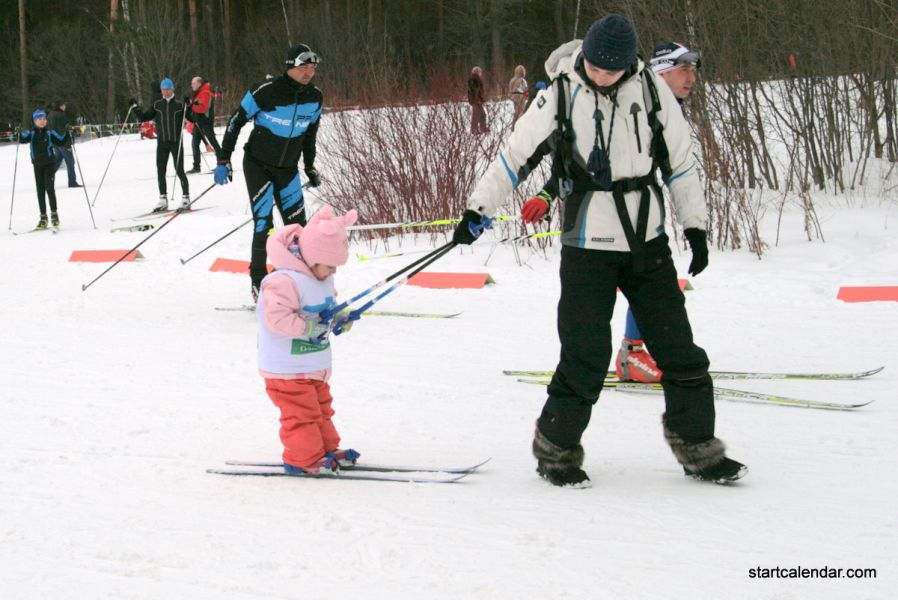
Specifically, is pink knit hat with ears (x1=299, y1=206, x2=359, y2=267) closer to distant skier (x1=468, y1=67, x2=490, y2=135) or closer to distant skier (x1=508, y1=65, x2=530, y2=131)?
distant skier (x1=508, y1=65, x2=530, y2=131)

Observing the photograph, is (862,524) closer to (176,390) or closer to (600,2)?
(176,390)

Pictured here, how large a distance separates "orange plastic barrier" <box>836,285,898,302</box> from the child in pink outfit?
14.6 feet

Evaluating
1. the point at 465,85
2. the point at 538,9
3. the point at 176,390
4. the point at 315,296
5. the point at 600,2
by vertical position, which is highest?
the point at 538,9

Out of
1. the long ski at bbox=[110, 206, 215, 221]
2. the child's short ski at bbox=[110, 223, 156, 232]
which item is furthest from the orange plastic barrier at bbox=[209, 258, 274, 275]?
the long ski at bbox=[110, 206, 215, 221]

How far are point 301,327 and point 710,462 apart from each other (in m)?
1.57

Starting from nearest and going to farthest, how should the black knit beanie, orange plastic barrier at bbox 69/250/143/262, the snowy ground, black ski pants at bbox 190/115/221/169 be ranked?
the snowy ground < the black knit beanie < orange plastic barrier at bbox 69/250/143/262 < black ski pants at bbox 190/115/221/169

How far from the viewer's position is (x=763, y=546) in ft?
9.81

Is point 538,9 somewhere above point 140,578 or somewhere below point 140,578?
above

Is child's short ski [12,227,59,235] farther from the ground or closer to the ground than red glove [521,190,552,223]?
closer to the ground

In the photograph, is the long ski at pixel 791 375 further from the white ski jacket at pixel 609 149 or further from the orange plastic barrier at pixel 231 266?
the orange plastic barrier at pixel 231 266

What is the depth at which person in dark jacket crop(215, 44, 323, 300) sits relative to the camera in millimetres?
6703

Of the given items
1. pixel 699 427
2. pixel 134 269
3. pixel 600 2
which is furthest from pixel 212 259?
pixel 699 427

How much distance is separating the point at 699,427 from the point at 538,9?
1254 inches

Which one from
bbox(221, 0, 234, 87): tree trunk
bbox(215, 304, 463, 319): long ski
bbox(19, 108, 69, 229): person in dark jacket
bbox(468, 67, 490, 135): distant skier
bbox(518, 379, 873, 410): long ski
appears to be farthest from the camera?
bbox(221, 0, 234, 87): tree trunk
